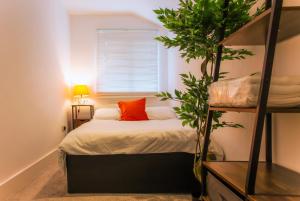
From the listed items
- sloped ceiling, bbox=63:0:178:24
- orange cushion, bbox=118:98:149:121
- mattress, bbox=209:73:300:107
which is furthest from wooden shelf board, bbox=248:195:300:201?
sloped ceiling, bbox=63:0:178:24

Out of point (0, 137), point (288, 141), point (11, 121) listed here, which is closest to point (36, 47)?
point (11, 121)

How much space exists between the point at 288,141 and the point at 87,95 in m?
3.84

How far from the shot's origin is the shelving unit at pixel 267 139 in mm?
812

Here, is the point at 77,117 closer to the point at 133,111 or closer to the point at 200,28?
the point at 133,111

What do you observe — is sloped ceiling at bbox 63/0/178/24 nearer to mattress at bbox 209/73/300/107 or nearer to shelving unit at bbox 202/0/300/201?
shelving unit at bbox 202/0/300/201

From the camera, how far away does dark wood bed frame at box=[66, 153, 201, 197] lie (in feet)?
7.64

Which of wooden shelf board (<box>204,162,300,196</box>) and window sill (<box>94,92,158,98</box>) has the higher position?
wooden shelf board (<box>204,162,300,196</box>)

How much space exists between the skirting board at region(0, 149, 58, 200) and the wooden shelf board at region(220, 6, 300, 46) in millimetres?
2194

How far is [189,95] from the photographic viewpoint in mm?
1632

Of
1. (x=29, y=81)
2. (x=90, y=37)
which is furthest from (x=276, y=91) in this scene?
(x=90, y=37)

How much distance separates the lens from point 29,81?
111 inches

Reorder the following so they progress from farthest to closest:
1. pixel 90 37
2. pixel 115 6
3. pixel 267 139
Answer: pixel 90 37, pixel 115 6, pixel 267 139

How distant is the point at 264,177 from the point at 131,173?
1.48m

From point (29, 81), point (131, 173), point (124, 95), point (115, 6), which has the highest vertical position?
point (115, 6)
